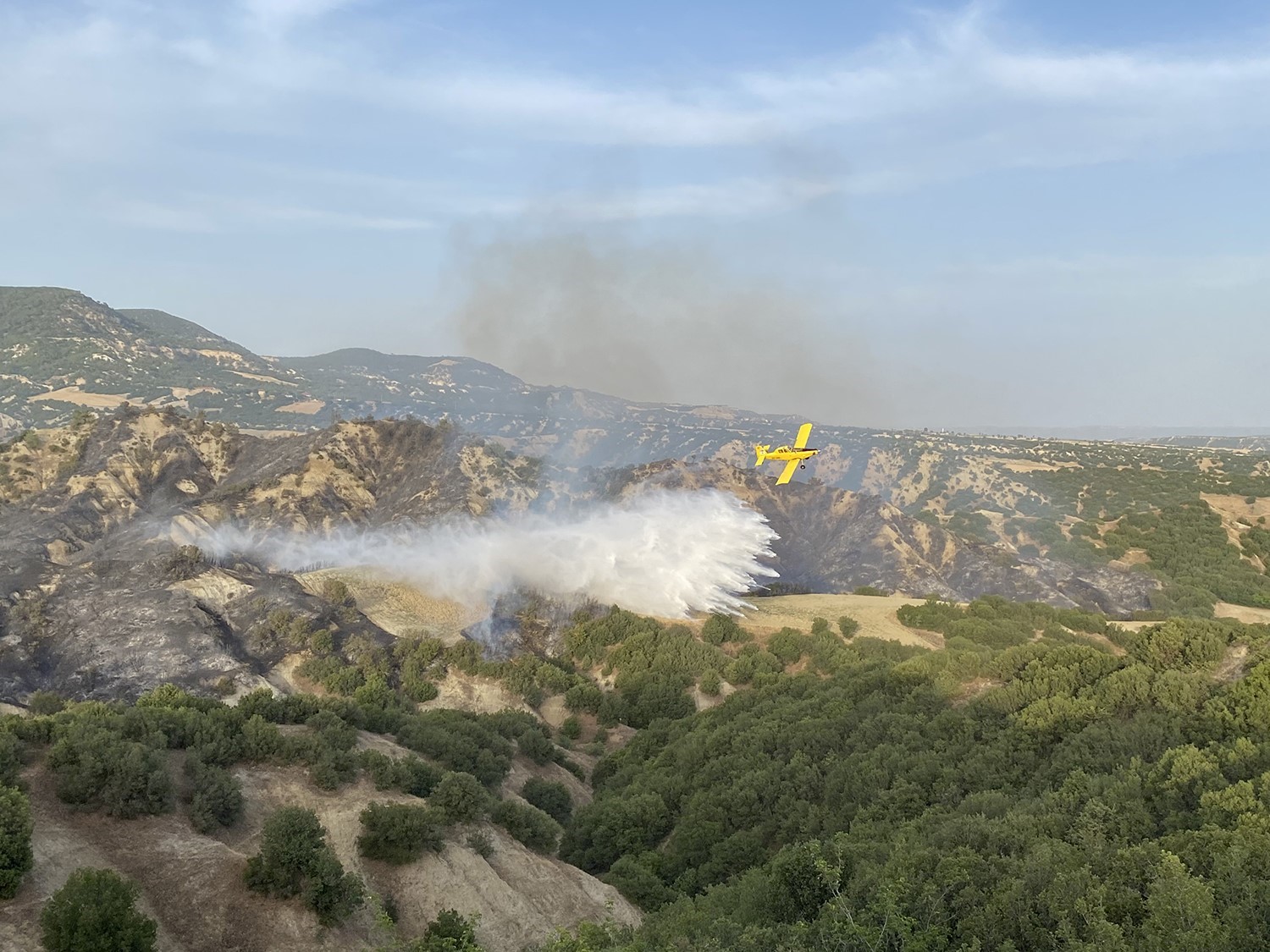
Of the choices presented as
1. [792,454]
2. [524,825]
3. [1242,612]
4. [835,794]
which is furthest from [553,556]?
[1242,612]

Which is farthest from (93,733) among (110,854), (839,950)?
(839,950)

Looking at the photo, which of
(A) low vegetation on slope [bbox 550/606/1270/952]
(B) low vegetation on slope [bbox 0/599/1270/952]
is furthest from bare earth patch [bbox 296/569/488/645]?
(A) low vegetation on slope [bbox 550/606/1270/952]

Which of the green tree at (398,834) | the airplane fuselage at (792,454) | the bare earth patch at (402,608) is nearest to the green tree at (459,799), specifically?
the green tree at (398,834)

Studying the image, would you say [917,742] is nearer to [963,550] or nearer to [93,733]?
[93,733]

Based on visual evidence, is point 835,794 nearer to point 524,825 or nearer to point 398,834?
point 524,825

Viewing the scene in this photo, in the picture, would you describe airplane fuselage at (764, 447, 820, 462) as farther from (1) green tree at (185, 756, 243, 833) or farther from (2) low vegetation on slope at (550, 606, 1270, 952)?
(1) green tree at (185, 756, 243, 833)

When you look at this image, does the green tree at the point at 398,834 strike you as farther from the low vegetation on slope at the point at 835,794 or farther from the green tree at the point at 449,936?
the green tree at the point at 449,936

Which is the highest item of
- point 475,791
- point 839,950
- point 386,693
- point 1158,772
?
point 1158,772
